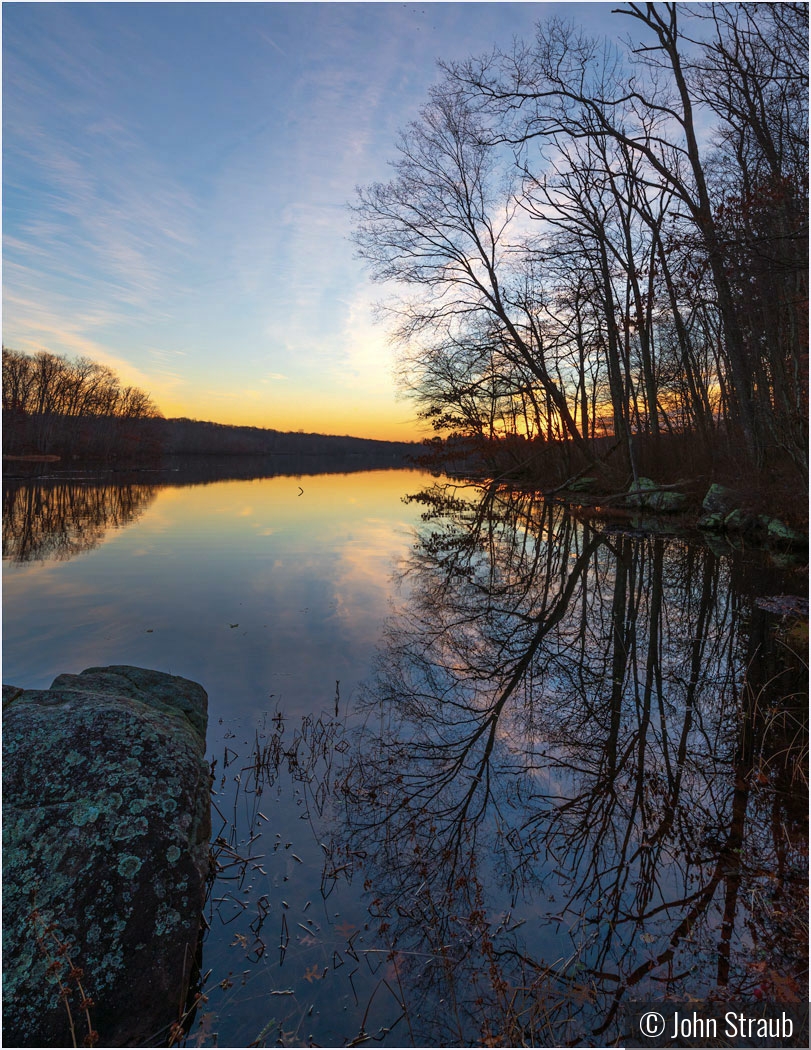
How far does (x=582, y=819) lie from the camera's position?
3771 millimetres

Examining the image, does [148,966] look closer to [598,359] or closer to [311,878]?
[311,878]

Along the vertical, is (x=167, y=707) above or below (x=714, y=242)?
below

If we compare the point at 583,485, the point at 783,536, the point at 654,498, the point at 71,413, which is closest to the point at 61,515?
the point at 654,498

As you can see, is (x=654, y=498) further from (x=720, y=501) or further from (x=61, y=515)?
(x=61, y=515)

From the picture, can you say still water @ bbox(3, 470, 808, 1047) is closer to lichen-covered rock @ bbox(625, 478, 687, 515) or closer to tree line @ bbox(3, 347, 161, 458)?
lichen-covered rock @ bbox(625, 478, 687, 515)

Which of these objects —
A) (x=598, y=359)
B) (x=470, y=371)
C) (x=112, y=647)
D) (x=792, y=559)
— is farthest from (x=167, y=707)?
(x=598, y=359)

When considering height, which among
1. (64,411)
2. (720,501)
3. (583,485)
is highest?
(64,411)

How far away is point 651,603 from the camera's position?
9203mm

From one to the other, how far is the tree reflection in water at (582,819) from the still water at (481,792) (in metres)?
0.02

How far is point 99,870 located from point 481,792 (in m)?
2.57

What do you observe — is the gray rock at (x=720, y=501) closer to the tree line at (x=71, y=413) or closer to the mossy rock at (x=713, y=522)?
the mossy rock at (x=713, y=522)

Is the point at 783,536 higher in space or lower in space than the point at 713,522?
lower

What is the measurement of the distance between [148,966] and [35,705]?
1.61 m

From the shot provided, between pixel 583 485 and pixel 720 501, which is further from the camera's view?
pixel 583 485
